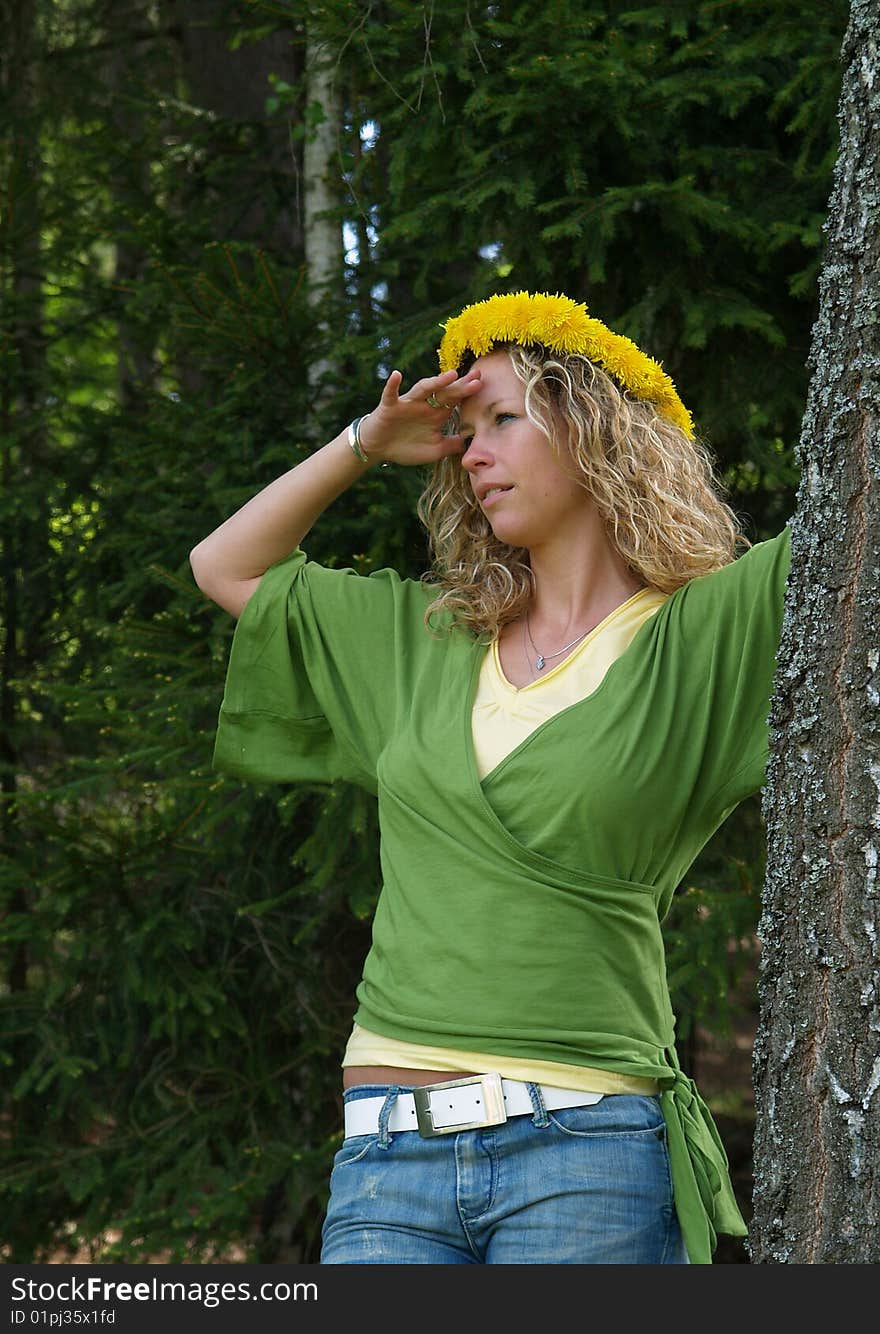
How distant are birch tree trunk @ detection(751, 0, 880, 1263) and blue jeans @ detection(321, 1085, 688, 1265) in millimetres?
298

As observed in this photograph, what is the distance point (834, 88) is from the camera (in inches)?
130

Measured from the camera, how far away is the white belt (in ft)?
6.34

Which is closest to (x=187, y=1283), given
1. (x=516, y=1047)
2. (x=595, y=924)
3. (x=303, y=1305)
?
(x=303, y=1305)

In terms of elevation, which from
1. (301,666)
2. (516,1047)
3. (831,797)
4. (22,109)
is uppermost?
(22,109)

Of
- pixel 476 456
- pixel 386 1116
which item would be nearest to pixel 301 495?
pixel 476 456

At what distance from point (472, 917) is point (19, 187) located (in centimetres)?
357

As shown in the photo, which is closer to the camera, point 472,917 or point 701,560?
point 472,917

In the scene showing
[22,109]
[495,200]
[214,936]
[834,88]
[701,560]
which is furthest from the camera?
[22,109]

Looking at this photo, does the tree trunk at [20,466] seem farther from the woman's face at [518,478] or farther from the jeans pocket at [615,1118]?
the jeans pocket at [615,1118]

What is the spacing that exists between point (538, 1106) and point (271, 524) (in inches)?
46.3

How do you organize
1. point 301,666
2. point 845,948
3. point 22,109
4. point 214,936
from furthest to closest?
point 22,109, point 214,936, point 301,666, point 845,948

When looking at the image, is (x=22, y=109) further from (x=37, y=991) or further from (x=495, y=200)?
(x=37, y=991)

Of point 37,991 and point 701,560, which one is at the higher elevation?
point 701,560

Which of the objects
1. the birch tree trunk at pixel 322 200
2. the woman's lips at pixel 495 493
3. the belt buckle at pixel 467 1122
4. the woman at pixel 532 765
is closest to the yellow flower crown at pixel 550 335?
the woman at pixel 532 765
